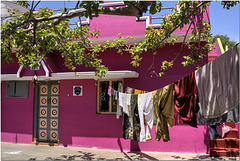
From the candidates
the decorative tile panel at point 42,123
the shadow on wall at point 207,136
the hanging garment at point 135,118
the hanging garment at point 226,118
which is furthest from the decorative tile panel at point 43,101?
the hanging garment at point 226,118

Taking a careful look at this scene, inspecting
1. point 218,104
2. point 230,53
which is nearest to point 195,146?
point 218,104

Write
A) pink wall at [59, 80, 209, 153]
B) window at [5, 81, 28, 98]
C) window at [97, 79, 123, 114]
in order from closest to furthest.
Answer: pink wall at [59, 80, 209, 153] < window at [97, 79, 123, 114] < window at [5, 81, 28, 98]

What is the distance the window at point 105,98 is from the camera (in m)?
8.68

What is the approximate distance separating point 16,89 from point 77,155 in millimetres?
4141

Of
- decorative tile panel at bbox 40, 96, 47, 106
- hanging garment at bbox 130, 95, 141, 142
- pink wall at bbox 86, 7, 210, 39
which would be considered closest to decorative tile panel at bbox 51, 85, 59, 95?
decorative tile panel at bbox 40, 96, 47, 106

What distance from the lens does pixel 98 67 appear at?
6.92 meters

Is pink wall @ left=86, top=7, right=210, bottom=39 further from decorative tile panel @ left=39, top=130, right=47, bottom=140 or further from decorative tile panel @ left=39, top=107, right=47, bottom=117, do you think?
decorative tile panel @ left=39, top=130, right=47, bottom=140

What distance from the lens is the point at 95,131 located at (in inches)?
342

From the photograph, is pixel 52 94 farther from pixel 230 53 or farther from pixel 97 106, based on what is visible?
pixel 230 53

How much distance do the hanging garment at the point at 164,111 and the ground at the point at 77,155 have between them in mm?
2907

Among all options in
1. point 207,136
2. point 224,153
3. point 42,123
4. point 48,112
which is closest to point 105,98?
point 48,112

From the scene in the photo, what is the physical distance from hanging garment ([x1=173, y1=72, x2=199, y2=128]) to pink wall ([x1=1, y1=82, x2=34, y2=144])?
6981 millimetres

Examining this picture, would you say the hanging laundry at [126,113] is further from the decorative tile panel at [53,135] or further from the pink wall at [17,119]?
the pink wall at [17,119]

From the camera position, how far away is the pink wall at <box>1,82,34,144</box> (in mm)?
9523
